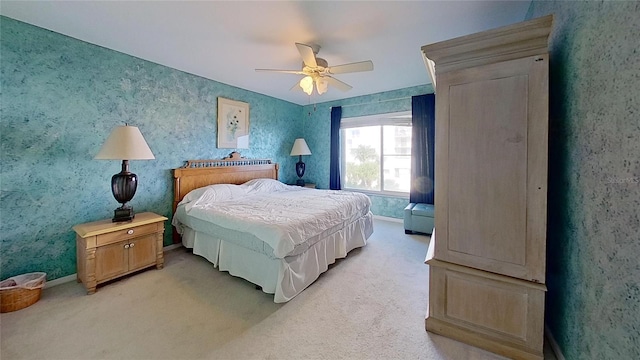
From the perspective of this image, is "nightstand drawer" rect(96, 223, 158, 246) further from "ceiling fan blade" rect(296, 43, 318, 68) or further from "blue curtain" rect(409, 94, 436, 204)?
"blue curtain" rect(409, 94, 436, 204)

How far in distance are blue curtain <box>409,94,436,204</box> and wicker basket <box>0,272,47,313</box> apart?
4860 mm

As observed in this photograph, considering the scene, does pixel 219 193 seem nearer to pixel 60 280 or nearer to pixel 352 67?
pixel 60 280

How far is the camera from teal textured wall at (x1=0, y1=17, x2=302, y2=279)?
2.19 metres

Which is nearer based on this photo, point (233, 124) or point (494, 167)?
point (494, 167)

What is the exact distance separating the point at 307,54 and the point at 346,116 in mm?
2936

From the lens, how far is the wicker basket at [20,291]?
195cm

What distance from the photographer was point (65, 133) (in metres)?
2.46

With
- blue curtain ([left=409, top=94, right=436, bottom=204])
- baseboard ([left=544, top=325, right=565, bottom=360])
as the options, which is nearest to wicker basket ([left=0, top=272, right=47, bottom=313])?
baseboard ([left=544, top=325, right=565, bottom=360])

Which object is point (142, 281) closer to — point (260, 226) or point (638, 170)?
point (260, 226)

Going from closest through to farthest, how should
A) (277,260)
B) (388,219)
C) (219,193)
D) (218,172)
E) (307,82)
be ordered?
(277,260) < (307,82) < (219,193) < (218,172) < (388,219)

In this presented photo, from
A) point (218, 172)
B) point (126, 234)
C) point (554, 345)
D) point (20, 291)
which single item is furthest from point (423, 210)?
point (20, 291)

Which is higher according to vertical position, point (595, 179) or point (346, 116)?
point (346, 116)

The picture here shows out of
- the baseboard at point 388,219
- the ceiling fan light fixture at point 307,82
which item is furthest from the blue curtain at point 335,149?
the ceiling fan light fixture at point 307,82

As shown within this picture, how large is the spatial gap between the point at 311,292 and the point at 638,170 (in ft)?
7.26
